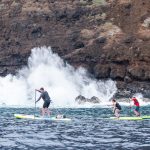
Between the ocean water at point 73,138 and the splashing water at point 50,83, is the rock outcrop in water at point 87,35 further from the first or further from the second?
the ocean water at point 73,138

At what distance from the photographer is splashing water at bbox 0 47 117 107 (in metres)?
91.1

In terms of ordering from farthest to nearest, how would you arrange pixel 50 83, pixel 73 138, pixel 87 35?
pixel 87 35
pixel 50 83
pixel 73 138

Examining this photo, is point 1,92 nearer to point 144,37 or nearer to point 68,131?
point 144,37

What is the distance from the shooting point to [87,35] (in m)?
102

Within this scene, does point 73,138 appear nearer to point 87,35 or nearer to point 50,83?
point 50,83

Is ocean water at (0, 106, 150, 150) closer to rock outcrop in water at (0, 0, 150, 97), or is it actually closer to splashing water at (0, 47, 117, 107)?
splashing water at (0, 47, 117, 107)

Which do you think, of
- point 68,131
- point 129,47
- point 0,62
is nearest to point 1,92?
point 0,62

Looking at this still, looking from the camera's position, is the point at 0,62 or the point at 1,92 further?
the point at 0,62

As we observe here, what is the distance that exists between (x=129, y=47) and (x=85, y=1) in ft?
76.2

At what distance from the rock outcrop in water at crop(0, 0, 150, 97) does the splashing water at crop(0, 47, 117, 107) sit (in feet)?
4.74

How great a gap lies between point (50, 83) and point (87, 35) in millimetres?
12680

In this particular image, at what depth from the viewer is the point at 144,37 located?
9831 centimetres

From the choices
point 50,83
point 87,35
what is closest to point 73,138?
point 50,83

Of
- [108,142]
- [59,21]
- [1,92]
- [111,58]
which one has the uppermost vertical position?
[59,21]
